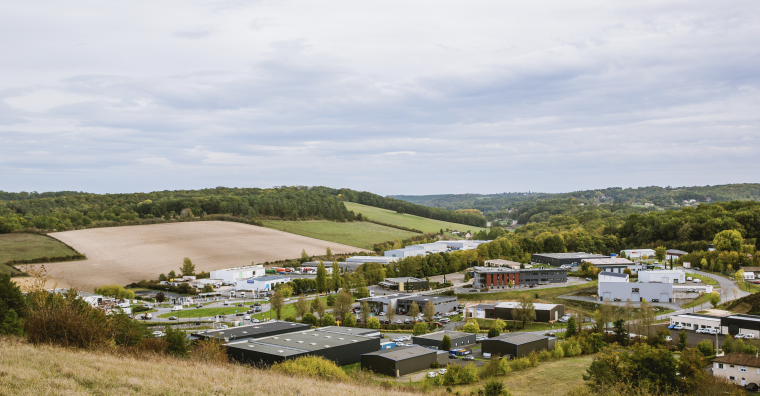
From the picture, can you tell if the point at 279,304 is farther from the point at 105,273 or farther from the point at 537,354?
the point at 105,273

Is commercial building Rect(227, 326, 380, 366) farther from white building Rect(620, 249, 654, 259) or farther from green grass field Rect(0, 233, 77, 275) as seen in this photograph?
white building Rect(620, 249, 654, 259)

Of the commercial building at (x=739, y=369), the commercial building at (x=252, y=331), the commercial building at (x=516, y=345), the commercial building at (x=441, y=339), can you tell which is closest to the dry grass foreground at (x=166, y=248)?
the commercial building at (x=252, y=331)

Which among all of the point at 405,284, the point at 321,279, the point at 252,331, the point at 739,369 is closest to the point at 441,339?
the point at 252,331

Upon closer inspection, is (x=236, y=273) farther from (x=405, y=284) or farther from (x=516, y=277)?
(x=516, y=277)

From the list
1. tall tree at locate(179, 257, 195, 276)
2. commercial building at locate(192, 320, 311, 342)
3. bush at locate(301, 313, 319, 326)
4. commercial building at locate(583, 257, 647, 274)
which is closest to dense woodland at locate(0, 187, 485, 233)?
tall tree at locate(179, 257, 195, 276)

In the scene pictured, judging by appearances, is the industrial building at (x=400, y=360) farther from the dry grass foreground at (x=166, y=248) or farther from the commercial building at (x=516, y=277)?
the dry grass foreground at (x=166, y=248)
